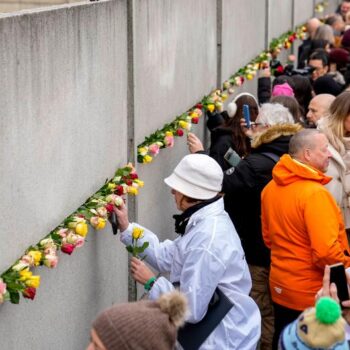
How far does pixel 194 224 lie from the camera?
5.23m

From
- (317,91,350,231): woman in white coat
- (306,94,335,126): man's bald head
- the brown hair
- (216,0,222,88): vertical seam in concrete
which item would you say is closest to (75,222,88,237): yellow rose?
(317,91,350,231): woman in white coat

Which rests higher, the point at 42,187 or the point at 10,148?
the point at 10,148

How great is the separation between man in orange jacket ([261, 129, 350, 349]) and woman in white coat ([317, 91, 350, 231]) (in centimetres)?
70

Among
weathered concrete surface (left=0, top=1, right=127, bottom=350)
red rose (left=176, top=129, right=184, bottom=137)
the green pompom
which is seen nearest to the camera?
the green pompom

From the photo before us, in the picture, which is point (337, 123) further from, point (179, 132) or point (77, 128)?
point (77, 128)

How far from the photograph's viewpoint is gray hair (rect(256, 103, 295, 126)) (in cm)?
749

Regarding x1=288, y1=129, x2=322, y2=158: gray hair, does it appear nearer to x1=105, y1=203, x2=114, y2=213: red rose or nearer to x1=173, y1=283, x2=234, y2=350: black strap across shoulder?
x1=105, y1=203, x2=114, y2=213: red rose

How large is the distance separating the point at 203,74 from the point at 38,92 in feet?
15.3

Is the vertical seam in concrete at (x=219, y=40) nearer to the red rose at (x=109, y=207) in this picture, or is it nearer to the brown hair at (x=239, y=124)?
the brown hair at (x=239, y=124)

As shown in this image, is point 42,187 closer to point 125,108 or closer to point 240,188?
point 125,108

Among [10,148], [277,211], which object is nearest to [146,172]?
[277,211]

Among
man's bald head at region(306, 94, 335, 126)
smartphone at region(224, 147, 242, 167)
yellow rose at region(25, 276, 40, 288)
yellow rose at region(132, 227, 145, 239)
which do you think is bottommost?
man's bald head at region(306, 94, 335, 126)

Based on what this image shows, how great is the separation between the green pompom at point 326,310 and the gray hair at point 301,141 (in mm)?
2993

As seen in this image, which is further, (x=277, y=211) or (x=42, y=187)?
(x=277, y=211)
